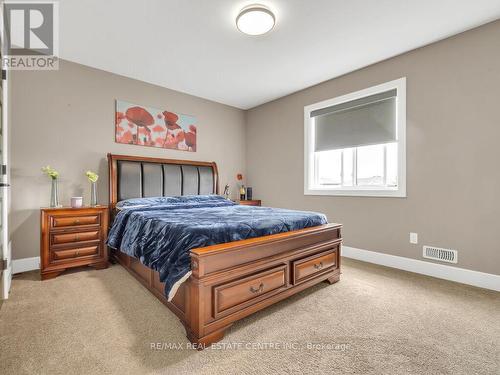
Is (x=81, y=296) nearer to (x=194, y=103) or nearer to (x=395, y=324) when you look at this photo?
(x=395, y=324)

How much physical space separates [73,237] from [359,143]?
3726mm

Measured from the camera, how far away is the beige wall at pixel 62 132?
2.84 meters

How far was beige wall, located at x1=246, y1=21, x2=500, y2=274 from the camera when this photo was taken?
242 cm

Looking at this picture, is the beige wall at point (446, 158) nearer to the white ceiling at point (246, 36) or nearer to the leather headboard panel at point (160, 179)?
the white ceiling at point (246, 36)

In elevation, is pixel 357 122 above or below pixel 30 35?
below

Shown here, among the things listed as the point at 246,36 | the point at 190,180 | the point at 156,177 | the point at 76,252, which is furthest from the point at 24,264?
the point at 246,36

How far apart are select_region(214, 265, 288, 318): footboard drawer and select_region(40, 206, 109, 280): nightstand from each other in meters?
2.07

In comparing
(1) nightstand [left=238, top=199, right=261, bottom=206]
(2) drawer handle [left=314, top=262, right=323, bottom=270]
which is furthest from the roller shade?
(2) drawer handle [left=314, top=262, right=323, bottom=270]

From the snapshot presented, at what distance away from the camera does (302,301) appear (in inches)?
83.1

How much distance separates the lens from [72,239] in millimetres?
2766

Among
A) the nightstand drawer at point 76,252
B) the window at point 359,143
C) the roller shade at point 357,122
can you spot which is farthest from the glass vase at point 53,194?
the roller shade at point 357,122

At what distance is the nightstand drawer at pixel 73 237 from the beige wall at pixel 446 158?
318cm

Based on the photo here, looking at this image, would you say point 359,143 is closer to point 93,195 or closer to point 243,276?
point 243,276

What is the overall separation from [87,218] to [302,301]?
2.52 m
